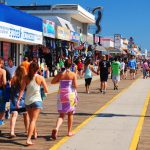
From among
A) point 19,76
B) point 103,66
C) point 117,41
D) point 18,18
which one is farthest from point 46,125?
point 117,41

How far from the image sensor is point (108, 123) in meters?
11.5

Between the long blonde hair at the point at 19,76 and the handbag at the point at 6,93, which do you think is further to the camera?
the handbag at the point at 6,93

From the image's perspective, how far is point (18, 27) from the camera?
23125mm

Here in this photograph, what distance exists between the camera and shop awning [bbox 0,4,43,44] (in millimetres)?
21109

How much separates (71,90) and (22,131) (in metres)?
1.56

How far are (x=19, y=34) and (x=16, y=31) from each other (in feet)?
1.79

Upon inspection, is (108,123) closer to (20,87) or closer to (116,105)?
(20,87)

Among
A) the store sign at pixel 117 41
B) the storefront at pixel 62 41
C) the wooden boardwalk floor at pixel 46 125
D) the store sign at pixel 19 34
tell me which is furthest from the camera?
the store sign at pixel 117 41

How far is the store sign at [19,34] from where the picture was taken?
Answer: 21.0 metres

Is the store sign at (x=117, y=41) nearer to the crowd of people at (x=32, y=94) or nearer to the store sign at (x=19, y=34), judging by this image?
the store sign at (x=19, y=34)

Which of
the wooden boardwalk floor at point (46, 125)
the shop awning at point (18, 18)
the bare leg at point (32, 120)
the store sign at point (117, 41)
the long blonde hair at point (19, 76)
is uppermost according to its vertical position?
the store sign at point (117, 41)

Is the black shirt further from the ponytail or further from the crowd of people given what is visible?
the ponytail

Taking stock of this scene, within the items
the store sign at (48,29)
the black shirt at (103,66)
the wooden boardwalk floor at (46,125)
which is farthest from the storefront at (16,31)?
the wooden boardwalk floor at (46,125)

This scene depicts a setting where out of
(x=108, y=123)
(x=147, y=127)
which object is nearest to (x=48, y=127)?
(x=108, y=123)
